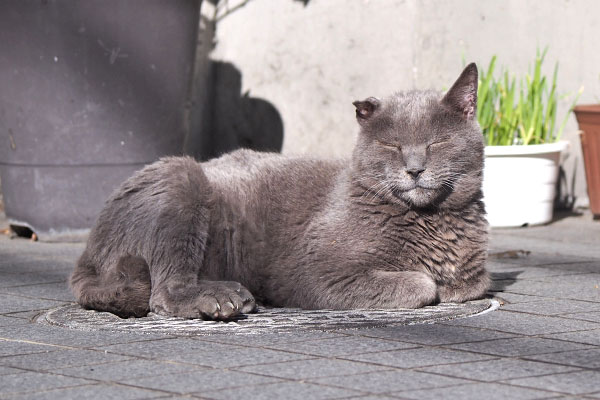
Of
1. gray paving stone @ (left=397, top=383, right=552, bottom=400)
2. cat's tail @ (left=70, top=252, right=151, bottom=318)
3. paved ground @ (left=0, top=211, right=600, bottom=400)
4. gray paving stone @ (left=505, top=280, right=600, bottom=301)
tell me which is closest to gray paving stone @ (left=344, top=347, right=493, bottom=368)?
paved ground @ (left=0, top=211, right=600, bottom=400)

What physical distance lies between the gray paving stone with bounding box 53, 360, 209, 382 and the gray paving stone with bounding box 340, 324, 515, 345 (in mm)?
687

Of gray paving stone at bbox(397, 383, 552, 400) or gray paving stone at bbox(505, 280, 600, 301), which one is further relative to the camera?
gray paving stone at bbox(505, 280, 600, 301)

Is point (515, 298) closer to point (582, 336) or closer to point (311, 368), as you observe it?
point (582, 336)

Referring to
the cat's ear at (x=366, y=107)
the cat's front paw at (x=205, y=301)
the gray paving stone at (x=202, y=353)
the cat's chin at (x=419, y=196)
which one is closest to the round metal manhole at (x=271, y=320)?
the cat's front paw at (x=205, y=301)

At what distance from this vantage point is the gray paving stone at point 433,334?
302 centimetres

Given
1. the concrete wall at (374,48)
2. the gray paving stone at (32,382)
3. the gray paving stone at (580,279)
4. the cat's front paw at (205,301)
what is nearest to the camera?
the gray paving stone at (32,382)

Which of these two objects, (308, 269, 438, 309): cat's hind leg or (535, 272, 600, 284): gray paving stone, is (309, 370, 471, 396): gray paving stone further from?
(535, 272, 600, 284): gray paving stone

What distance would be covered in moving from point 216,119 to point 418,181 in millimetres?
3976

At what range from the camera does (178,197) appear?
375cm

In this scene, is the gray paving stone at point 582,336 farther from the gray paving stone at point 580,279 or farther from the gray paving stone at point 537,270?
the gray paving stone at point 537,270

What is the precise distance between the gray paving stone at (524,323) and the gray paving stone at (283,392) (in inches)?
37.9

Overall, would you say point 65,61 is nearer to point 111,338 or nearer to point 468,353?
point 111,338

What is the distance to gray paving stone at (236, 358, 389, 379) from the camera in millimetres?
2596

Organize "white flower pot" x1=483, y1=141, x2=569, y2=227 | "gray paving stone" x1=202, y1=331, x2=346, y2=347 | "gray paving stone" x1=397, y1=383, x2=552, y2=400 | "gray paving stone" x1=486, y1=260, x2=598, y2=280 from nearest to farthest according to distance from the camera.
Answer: "gray paving stone" x1=397, y1=383, x2=552, y2=400
"gray paving stone" x1=202, y1=331, x2=346, y2=347
"gray paving stone" x1=486, y1=260, x2=598, y2=280
"white flower pot" x1=483, y1=141, x2=569, y2=227
